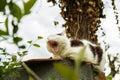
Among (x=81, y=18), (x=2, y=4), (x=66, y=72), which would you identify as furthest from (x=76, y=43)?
(x=66, y=72)

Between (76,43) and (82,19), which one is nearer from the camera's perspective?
(76,43)

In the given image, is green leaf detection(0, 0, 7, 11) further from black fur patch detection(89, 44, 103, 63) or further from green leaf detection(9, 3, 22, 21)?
black fur patch detection(89, 44, 103, 63)

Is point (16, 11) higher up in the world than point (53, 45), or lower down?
higher up

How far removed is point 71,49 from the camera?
181 inches

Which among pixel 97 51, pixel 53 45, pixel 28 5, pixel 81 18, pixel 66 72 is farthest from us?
pixel 81 18

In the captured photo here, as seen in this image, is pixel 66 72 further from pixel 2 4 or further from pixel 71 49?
pixel 71 49

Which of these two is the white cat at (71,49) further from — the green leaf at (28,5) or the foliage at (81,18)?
the green leaf at (28,5)

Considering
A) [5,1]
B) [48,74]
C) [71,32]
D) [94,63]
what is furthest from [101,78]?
[5,1]

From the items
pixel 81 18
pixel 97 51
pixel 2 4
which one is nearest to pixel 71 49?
pixel 97 51

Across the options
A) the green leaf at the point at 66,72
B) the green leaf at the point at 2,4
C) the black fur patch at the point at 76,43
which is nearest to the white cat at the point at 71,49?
the black fur patch at the point at 76,43

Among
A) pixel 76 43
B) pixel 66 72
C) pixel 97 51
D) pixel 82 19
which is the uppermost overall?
pixel 66 72

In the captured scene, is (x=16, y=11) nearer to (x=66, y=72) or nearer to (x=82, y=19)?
(x=66, y=72)

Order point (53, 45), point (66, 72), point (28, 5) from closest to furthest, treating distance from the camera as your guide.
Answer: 1. point (66, 72)
2. point (28, 5)
3. point (53, 45)

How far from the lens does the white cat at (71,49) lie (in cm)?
444
